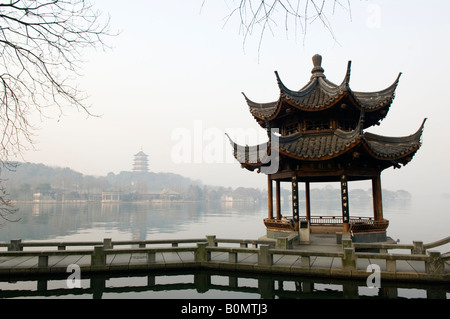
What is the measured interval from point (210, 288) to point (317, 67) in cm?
1456

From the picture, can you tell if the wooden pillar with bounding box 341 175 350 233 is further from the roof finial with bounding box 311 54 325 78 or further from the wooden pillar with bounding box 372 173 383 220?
the roof finial with bounding box 311 54 325 78

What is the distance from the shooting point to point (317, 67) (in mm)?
19719

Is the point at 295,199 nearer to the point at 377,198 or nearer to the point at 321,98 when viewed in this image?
the point at 377,198

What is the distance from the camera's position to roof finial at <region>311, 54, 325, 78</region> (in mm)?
19469

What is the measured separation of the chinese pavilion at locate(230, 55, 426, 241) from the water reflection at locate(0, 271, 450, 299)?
5.19 meters

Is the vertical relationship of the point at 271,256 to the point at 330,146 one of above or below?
below

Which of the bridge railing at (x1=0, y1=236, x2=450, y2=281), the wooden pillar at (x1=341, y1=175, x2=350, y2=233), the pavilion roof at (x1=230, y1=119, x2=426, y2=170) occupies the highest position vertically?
the pavilion roof at (x1=230, y1=119, x2=426, y2=170)

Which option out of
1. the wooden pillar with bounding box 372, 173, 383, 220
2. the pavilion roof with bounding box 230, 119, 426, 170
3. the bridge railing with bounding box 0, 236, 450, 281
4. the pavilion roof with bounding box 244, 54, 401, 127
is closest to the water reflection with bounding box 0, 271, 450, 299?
the bridge railing with bounding box 0, 236, 450, 281

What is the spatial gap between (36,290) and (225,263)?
245 inches

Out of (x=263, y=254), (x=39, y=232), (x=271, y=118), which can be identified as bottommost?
(x=39, y=232)

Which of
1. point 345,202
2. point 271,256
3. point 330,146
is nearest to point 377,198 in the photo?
point 345,202

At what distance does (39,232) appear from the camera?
41.0 metres

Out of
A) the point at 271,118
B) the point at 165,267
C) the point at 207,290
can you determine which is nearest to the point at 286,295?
the point at 207,290
